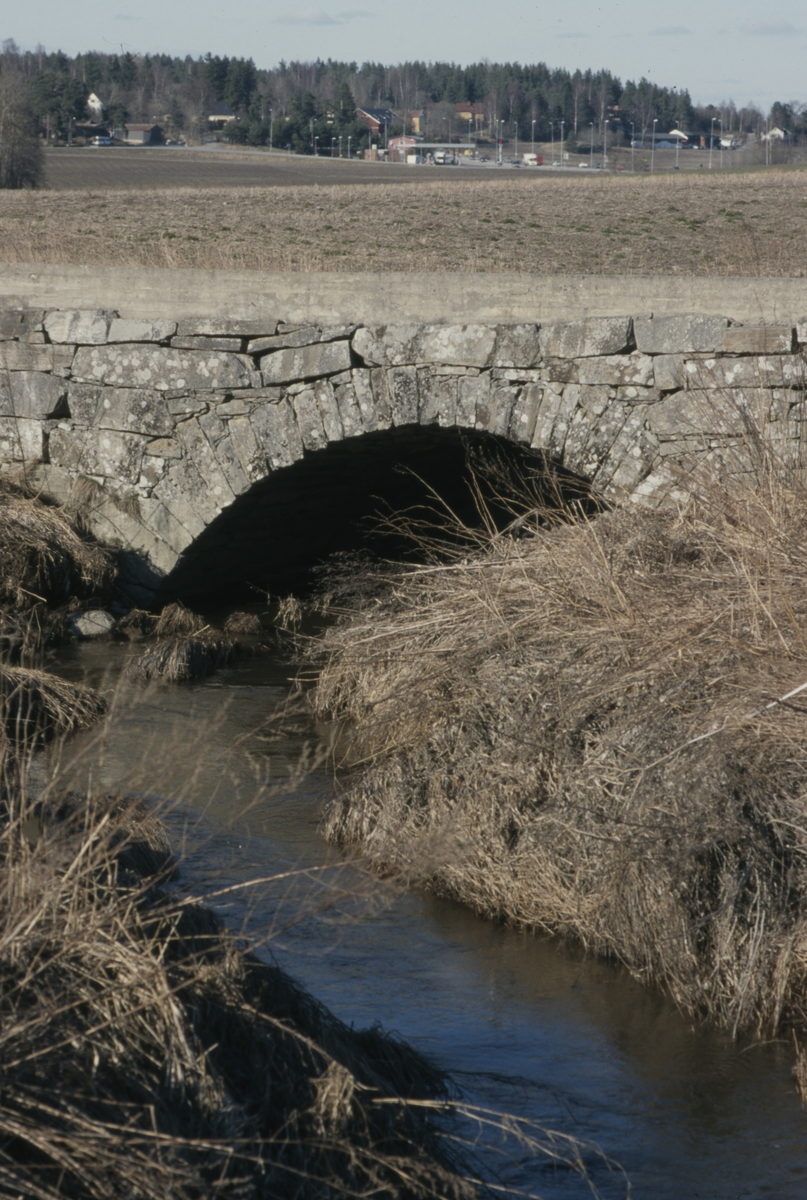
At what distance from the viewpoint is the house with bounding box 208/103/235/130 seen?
87312 millimetres

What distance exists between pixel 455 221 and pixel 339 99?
7104cm

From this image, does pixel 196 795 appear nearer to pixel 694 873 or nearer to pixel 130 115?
pixel 694 873

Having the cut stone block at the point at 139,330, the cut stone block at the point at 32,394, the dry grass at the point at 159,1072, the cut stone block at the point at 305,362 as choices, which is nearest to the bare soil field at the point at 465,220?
the cut stone block at the point at 139,330

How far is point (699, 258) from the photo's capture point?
1923 centimetres

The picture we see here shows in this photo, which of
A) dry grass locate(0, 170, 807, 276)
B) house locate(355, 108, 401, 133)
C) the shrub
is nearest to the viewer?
dry grass locate(0, 170, 807, 276)

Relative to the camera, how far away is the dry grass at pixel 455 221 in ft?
64.1

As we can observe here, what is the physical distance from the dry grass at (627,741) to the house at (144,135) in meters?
79.7

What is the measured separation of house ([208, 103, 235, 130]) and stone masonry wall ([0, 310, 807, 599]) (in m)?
82.7

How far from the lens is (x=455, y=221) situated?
24.9 metres

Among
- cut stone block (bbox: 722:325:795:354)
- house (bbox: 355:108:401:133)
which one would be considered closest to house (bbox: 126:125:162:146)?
house (bbox: 355:108:401:133)

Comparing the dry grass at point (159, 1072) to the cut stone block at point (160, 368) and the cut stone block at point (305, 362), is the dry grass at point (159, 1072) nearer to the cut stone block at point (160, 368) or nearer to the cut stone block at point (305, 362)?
the cut stone block at point (305, 362)

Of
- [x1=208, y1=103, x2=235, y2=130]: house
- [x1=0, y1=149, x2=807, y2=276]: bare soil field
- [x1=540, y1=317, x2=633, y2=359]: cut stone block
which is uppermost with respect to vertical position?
[x1=208, y1=103, x2=235, y2=130]: house

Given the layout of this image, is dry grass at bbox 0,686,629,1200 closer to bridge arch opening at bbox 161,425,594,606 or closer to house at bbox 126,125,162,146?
bridge arch opening at bbox 161,425,594,606

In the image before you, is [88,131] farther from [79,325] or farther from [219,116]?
[79,325]
